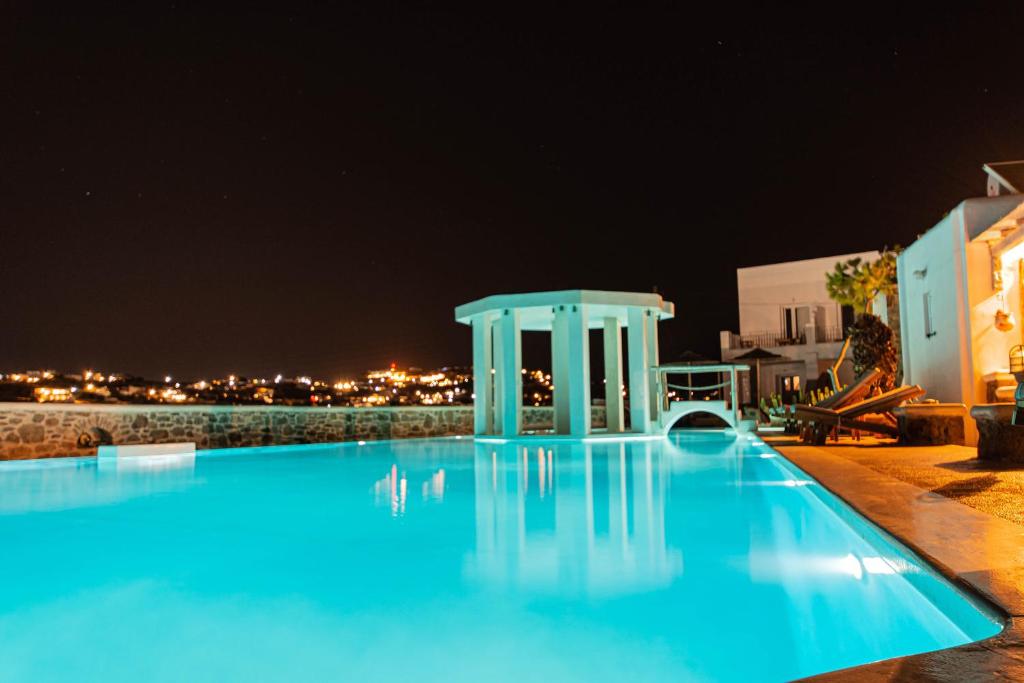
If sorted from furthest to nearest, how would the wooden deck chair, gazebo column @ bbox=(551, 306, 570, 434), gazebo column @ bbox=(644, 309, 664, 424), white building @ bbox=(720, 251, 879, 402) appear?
white building @ bbox=(720, 251, 879, 402) → gazebo column @ bbox=(644, 309, 664, 424) → gazebo column @ bbox=(551, 306, 570, 434) → the wooden deck chair

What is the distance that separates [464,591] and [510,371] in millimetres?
15706

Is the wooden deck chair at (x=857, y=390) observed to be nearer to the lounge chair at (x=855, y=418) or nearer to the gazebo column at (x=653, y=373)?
the lounge chair at (x=855, y=418)

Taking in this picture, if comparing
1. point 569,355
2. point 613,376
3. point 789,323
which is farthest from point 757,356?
point 569,355

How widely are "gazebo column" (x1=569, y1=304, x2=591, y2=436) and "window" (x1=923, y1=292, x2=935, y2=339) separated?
7831mm

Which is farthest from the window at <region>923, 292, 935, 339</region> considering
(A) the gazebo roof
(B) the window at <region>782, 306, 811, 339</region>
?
(B) the window at <region>782, 306, 811, 339</region>

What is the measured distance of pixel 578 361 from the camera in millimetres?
18703

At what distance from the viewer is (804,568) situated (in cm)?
386

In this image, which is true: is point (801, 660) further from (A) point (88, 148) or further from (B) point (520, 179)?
(B) point (520, 179)

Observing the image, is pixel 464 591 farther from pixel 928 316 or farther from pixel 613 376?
pixel 613 376

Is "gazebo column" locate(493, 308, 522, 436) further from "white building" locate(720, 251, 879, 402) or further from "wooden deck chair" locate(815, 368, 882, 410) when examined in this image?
"white building" locate(720, 251, 879, 402)

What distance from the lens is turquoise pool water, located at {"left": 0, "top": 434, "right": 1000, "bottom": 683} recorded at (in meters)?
2.56

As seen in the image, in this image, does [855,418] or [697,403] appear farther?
[697,403]

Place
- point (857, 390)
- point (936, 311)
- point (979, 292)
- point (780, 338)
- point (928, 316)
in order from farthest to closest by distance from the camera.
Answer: point (780, 338) → point (928, 316) → point (936, 311) → point (857, 390) → point (979, 292)

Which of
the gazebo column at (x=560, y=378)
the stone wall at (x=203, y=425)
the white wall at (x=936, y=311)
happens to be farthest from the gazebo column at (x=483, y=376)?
the white wall at (x=936, y=311)
